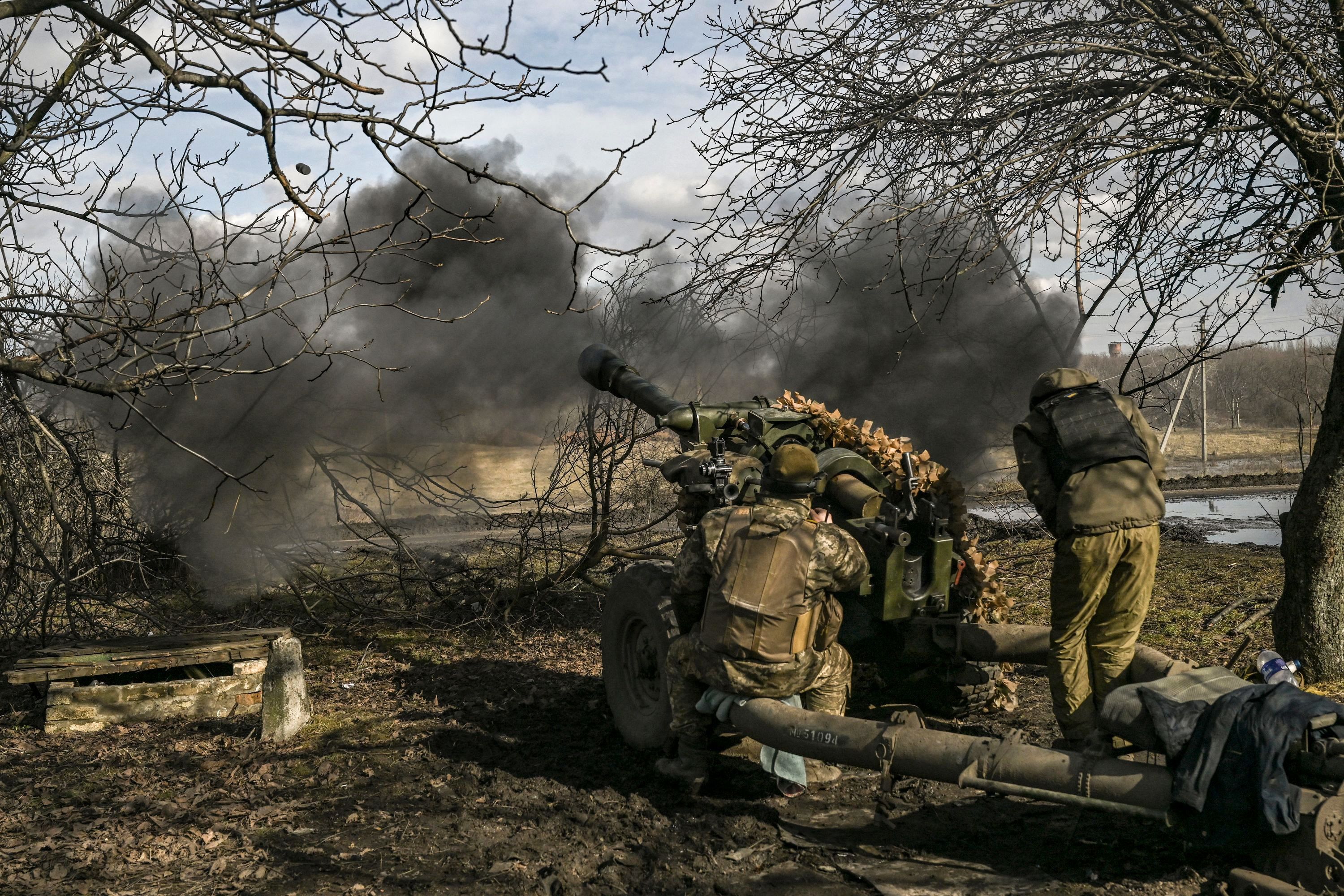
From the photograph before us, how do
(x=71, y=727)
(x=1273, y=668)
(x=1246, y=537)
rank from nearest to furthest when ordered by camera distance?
(x=1273, y=668) < (x=71, y=727) < (x=1246, y=537)

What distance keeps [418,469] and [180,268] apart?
4664 millimetres

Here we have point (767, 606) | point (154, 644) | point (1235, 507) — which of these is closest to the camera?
point (767, 606)

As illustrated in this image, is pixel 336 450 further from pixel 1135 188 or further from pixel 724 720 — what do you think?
pixel 1135 188

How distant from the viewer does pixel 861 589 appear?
525cm

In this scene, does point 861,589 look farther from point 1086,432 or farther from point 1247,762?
point 1247,762

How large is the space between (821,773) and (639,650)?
140 cm

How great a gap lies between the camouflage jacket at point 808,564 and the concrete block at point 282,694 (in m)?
2.50

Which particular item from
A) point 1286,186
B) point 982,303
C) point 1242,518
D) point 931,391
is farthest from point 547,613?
point 1242,518

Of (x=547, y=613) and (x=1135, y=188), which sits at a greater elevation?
(x=1135, y=188)

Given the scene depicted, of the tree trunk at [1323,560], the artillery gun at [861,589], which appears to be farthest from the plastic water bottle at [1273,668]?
the tree trunk at [1323,560]

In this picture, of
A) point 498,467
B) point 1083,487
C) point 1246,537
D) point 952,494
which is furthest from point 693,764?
point 1246,537

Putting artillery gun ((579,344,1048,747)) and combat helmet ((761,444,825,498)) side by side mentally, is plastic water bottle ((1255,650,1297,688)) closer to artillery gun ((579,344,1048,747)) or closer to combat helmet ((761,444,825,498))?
artillery gun ((579,344,1048,747))

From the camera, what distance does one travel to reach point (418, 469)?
10.9 meters

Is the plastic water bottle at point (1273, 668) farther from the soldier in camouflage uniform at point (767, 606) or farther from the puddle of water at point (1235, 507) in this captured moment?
the puddle of water at point (1235, 507)
